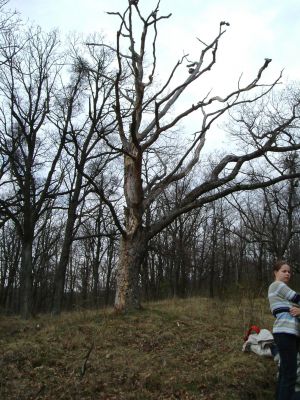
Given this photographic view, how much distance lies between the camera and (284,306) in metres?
5.29

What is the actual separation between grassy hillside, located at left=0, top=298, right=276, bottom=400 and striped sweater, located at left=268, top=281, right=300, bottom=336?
1382 mm

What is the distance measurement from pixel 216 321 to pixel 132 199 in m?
3.80

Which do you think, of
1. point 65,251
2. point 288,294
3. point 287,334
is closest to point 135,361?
point 287,334

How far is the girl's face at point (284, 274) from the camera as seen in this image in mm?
5469

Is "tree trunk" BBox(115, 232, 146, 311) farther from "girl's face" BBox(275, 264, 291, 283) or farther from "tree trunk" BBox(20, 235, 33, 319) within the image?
"tree trunk" BBox(20, 235, 33, 319)

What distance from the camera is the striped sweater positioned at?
5176mm

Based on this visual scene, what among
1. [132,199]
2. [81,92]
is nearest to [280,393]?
[132,199]

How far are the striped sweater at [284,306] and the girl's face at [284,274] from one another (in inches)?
4.0

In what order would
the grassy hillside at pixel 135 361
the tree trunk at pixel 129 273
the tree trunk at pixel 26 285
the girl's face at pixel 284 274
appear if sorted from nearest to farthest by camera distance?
1. the girl's face at pixel 284 274
2. the grassy hillside at pixel 135 361
3. the tree trunk at pixel 129 273
4. the tree trunk at pixel 26 285

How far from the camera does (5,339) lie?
28.1ft

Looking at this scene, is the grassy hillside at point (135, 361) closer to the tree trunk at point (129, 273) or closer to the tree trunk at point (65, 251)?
the tree trunk at point (129, 273)

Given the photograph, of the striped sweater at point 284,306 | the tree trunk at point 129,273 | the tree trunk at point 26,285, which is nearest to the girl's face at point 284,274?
the striped sweater at point 284,306

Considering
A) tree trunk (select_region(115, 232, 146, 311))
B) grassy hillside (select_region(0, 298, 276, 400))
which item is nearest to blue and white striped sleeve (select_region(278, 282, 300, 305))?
grassy hillside (select_region(0, 298, 276, 400))

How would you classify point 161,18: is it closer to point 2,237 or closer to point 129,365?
point 129,365
